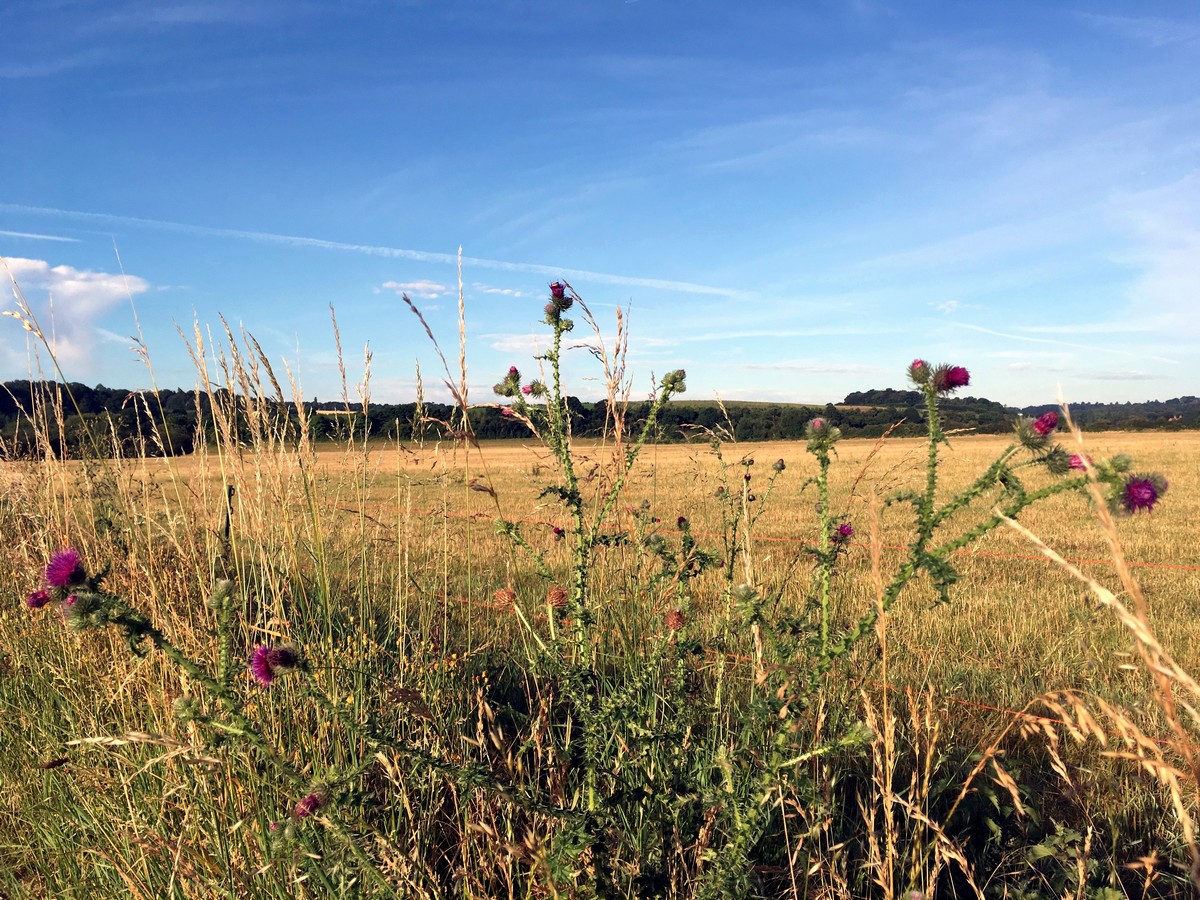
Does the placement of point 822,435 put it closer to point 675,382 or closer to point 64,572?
point 675,382

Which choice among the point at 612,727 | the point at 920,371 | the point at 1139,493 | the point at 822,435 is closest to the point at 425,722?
the point at 612,727

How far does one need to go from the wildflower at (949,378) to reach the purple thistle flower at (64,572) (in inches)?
83.1

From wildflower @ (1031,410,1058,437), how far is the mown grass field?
322mm

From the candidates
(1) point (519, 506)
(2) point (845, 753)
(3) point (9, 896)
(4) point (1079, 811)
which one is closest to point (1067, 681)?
(4) point (1079, 811)

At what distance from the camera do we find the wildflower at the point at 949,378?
6.34ft

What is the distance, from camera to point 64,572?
66.7 inches

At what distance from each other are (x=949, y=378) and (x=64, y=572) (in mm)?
2171

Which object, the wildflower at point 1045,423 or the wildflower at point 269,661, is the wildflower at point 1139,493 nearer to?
the wildflower at point 1045,423

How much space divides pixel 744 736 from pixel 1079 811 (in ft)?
5.76

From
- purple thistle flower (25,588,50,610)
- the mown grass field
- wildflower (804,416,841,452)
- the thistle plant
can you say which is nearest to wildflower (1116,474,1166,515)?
the thistle plant

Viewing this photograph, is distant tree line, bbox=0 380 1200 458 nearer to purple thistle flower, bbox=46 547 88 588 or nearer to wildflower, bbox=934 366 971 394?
wildflower, bbox=934 366 971 394

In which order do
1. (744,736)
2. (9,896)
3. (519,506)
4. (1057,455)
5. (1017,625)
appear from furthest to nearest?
(519,506) < (1017,625) < (9,896) < (744,736) < (1057,455)

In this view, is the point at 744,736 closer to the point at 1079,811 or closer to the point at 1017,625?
the point at 1079,811

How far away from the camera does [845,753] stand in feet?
9.72
